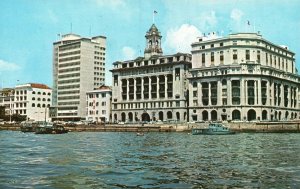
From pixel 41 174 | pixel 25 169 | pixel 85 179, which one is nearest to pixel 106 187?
pixel 85 179

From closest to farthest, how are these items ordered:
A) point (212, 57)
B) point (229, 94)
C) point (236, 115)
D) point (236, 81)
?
point (236, 115) → point (229, 94) → point (236, 81) → point (212, 57)

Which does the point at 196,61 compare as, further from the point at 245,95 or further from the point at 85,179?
the point at 85,179

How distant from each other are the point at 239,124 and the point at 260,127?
22.9 feet

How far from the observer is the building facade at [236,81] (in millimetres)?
171000

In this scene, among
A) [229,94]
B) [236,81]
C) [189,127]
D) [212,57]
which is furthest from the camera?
[212,57]

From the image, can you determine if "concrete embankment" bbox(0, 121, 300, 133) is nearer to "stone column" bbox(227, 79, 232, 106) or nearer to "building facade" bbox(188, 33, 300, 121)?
"building facade" bbox(188, 33, 300, 121)

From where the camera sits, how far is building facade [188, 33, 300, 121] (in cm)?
17100

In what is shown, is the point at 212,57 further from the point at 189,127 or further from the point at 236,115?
the point at 189,127

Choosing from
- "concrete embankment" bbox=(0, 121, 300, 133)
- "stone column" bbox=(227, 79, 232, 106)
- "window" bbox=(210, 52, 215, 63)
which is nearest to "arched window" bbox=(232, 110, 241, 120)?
"stone column" bbox=(227, 79, 232, 106)

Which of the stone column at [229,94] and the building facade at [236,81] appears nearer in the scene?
the building facade at [236,81]

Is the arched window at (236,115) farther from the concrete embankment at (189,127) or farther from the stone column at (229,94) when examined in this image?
the concrete embankment at (189,127)

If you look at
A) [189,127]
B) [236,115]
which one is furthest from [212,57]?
[189,127]

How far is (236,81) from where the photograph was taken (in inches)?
6777

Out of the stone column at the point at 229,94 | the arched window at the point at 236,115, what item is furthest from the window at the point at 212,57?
the arched window at the point at 236,115
